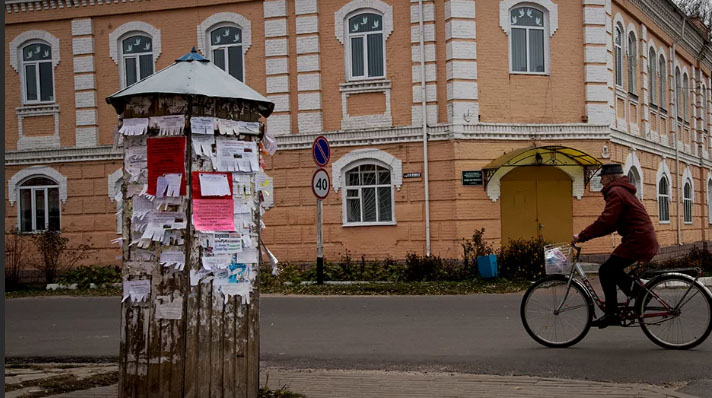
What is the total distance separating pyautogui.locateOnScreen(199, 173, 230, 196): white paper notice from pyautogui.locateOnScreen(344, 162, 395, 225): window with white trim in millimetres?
15122

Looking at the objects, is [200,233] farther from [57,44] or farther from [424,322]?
[57,44]

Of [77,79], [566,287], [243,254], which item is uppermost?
[77,79]

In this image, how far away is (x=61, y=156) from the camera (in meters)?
23.5

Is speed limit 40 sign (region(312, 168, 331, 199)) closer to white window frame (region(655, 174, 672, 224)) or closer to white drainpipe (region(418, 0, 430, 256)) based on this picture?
white drainpipe (region(418, 0, 430, 256))

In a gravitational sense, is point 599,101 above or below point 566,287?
above

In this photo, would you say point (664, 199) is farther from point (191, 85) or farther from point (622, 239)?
point (191, 85)

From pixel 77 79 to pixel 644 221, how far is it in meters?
18.1

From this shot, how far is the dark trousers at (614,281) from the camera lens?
9.02 meters

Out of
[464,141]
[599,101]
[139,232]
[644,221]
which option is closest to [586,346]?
[644,221]

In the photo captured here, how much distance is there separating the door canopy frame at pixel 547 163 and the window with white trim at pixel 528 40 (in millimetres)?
2107

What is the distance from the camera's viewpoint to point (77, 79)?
76.3ft

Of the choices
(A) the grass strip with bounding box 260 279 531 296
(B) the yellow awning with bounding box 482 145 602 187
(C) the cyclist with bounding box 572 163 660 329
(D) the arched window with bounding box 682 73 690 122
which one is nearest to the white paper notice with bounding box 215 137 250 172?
(C) the cyclist with bounding box 572 163 660 329

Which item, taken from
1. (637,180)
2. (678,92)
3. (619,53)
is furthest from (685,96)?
(619,53)

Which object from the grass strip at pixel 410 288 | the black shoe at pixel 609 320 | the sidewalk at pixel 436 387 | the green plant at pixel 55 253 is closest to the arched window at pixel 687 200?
the grass strip at pixel 410 288
